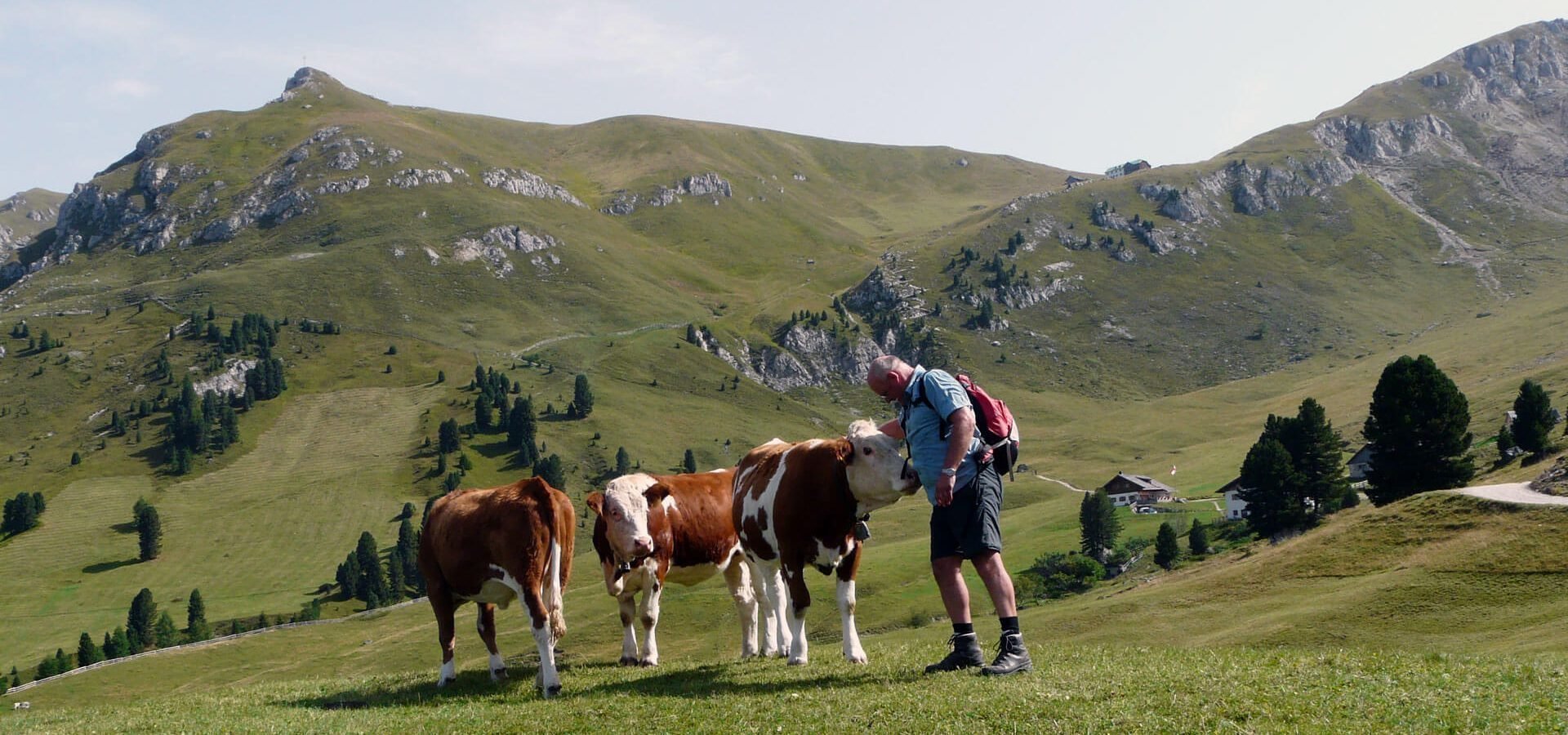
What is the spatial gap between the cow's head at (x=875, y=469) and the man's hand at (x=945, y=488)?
1.45m

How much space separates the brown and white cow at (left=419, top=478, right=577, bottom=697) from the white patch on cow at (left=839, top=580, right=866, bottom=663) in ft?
15.7

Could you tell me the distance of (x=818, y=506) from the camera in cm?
1708

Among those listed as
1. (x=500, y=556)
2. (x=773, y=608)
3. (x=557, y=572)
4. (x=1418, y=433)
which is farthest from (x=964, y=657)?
(x=1418, y=433)

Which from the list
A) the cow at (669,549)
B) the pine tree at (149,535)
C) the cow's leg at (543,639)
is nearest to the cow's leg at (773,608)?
the cow at (669,549)

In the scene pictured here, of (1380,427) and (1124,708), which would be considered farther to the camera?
(1380,427)

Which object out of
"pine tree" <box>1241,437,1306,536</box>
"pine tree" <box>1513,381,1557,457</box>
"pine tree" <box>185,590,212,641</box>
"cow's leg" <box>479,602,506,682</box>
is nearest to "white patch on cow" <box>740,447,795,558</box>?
"cow's leg" <box>479,602,506,682</box>

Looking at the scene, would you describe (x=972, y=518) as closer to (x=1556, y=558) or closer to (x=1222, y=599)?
(x=1556, y=558)

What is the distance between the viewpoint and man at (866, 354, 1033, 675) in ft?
46.1

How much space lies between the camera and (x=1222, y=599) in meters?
57.3

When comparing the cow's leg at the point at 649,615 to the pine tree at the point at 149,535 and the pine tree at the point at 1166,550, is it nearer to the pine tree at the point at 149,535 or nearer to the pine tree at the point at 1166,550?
the pine tree at the point at 1166,550

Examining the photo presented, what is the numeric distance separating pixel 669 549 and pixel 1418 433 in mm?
84332

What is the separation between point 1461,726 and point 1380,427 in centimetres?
8938

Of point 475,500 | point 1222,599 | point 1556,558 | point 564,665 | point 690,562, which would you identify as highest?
point 475,500

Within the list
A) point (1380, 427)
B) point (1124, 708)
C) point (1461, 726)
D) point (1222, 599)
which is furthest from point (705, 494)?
point (1380, 427)
